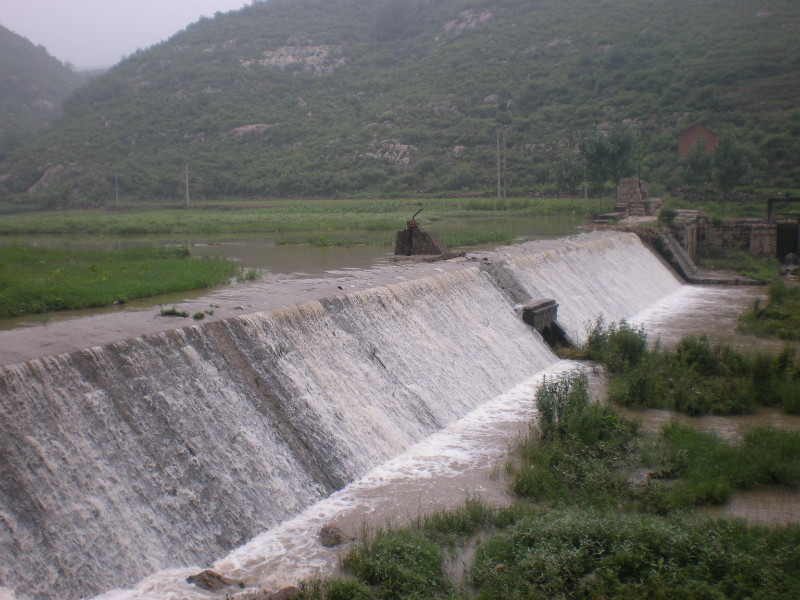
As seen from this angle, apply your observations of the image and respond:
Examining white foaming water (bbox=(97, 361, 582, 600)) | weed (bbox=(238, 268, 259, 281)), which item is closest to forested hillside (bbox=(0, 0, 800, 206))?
weed (bbox=(238, 268, 259, 281))

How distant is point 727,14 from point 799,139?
31973mm

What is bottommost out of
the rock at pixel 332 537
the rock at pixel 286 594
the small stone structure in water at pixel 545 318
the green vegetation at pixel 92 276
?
the rock at pixel 332 537

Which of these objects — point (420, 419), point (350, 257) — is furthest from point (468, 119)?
point (420, 419)

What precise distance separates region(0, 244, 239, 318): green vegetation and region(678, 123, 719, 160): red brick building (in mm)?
41156

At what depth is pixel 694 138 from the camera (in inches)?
1992

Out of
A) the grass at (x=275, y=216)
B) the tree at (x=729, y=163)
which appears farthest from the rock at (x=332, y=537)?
the tree at (x=729, y=163)

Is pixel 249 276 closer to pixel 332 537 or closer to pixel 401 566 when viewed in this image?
pixel 332 537

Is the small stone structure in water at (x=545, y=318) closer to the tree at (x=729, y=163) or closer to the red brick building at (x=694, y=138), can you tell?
the tree at (x=729, y=163)

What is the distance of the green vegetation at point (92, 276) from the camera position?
11.7 metres

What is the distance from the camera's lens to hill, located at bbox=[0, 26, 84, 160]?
57.5 metres

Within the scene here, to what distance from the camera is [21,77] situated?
6644 centimetres

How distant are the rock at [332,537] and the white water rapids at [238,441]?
138mm

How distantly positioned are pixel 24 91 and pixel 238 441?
2721 inches

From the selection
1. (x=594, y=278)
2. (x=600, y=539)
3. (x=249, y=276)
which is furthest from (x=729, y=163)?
(x=600, y=539)
